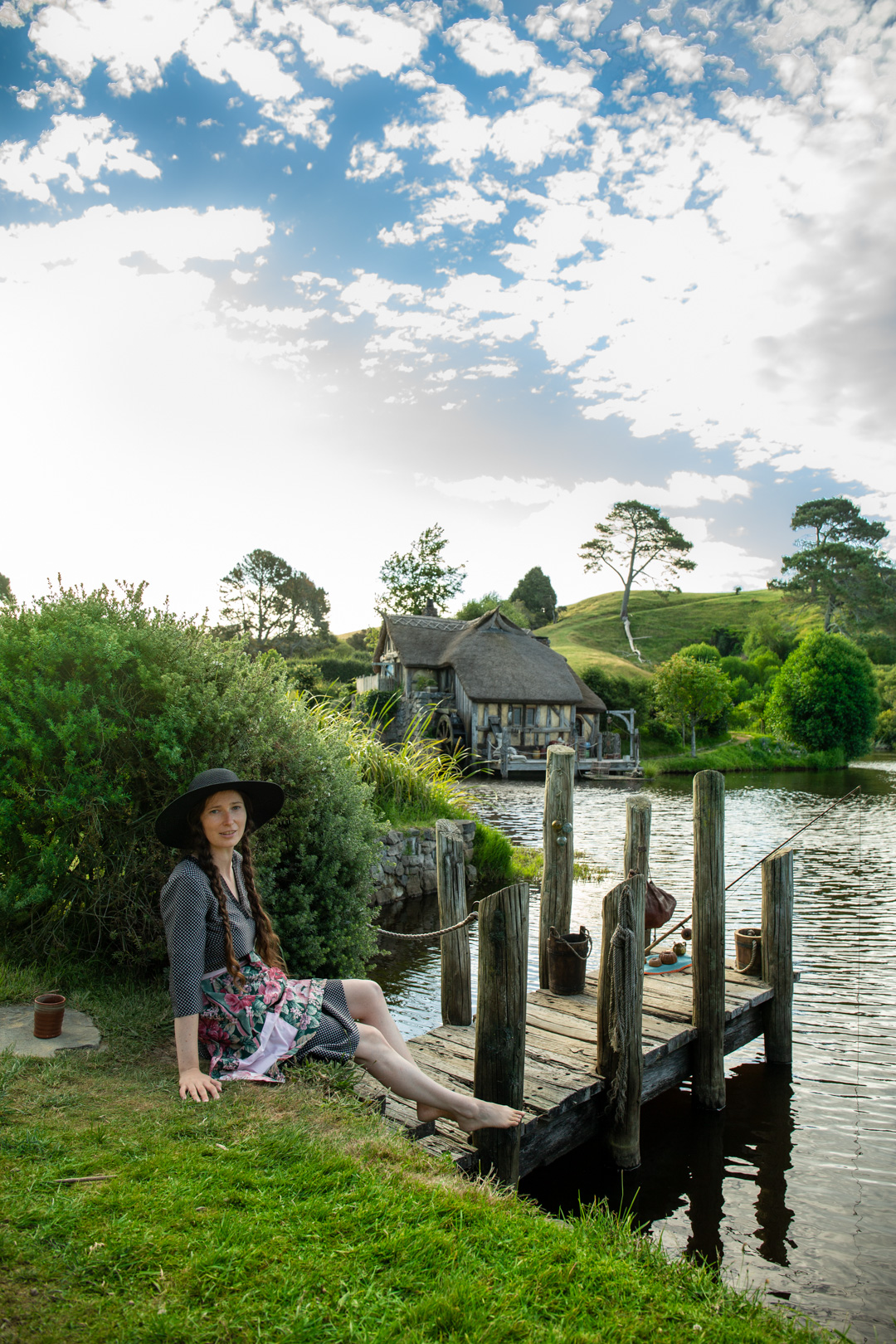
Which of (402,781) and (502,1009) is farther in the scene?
(402,781)

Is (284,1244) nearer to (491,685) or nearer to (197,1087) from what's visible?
(197,1087)

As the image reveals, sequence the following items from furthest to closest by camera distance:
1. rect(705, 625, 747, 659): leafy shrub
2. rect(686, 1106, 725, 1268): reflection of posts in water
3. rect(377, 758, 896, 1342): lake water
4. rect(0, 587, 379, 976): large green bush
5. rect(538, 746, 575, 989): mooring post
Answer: rect(705, 625, 747, 659): leafy shrub, rect(538, 746, 575, 989): mooring post, rect(0, 587, 379, 976): large green bush, rect(686, 1106, 725, 1268): reflection of posts in water, rect(377, 758, 896, 1342): lake water

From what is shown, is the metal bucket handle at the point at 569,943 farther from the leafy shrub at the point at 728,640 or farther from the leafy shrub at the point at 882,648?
the leafy shrub at the point at 728,640

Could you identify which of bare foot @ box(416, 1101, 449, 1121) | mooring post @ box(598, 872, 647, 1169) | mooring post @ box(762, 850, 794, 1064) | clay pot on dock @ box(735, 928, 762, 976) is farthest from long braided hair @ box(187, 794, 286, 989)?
clay pot on dock @ box(735, 928, 762, 976)

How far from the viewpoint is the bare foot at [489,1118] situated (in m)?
4.01

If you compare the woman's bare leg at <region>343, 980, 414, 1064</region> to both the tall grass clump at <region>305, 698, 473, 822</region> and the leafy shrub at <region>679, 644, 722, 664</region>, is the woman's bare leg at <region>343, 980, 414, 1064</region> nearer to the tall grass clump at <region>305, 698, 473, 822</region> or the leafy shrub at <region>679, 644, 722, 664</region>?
the tall grass clump at <region>305, 698, 473, 822</region>

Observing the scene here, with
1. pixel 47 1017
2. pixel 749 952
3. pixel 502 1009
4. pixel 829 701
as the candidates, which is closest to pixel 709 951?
pixel 749 952

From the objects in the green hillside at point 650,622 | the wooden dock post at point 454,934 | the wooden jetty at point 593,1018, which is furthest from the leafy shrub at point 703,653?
the wooden dock post at point 454,934

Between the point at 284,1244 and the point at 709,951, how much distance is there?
4499 millimetres

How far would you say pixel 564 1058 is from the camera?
554cm

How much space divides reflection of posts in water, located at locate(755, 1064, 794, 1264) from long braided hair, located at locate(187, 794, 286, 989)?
3372 millimetres

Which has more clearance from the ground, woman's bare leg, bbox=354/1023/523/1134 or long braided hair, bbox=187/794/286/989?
long braided hair, bbox=187/794/286/989

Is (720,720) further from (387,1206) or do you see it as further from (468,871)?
(387,1206)

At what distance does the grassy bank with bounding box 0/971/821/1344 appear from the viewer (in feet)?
7.62
